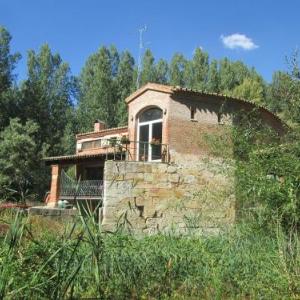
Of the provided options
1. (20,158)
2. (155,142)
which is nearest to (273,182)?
(155,142)

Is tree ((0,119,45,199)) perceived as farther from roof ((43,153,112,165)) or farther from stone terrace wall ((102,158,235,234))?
stone terrace wall ((102,158,235,234))

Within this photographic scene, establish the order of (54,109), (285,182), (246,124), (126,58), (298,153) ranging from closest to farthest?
(285,182) → (298,153) → (246,124) → (54,109) → (126,58)

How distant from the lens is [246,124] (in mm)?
11367

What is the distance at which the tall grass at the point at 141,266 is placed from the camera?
4.82 metres

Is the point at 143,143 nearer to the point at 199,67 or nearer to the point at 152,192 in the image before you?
the point at 152,192

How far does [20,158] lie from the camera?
35.4 metres

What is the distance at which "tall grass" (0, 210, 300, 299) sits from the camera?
4.82m

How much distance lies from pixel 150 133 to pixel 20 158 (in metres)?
16.6

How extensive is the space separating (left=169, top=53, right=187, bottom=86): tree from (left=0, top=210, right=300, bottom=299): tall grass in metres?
39.6

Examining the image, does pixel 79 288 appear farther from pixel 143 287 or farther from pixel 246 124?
pixel 246 124

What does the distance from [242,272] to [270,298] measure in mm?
542

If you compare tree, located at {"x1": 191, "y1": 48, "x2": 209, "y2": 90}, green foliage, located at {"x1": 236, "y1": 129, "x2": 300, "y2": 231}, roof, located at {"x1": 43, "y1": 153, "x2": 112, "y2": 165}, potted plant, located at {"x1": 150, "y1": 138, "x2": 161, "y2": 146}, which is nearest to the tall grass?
green foliage, located at {"x1": 236, "y1": 129, "x2": 300, "y2": 231}

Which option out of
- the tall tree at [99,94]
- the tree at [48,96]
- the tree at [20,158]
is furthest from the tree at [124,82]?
the tree at [20,158]

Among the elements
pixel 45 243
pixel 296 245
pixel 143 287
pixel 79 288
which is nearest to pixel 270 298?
pixel 296 245
